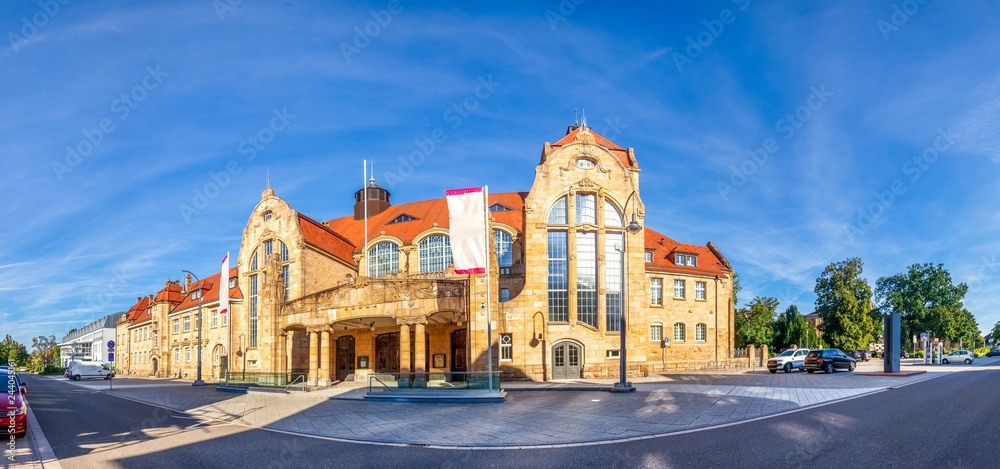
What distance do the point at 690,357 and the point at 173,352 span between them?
169 feet

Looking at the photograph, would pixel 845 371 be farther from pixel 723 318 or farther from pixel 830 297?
pixel 830 297

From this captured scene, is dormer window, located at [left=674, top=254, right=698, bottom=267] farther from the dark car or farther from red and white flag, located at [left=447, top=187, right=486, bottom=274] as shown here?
red and white flag, located at [left=447, top=187, right=486, bottom=274]

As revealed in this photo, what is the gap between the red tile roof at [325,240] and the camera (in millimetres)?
42847

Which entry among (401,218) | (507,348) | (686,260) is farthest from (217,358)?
(686,260)

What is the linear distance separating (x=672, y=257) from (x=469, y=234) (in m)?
27.3

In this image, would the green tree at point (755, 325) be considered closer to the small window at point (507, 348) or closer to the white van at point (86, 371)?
the small window at point (507, 348)

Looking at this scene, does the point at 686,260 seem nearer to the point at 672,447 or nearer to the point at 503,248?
the point at 503,248

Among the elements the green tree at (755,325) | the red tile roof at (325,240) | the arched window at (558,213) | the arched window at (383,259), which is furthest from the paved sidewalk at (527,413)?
the green tree at (755,325)

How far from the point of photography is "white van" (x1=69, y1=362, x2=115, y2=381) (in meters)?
60.6

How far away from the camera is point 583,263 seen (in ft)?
112

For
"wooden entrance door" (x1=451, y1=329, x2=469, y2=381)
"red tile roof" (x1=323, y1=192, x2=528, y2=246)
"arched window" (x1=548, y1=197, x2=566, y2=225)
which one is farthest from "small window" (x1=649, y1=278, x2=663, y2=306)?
"wooden entrance door" (x1=451, y1=329, x2=469, y2=381)

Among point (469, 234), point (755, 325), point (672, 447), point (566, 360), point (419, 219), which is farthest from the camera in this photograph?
point (755, 325)

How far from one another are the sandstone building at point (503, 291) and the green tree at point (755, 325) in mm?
12114

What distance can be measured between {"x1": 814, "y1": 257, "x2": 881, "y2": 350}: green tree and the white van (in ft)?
256
